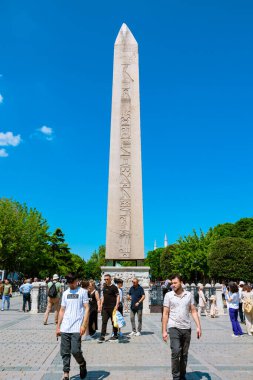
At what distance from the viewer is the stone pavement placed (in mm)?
6125

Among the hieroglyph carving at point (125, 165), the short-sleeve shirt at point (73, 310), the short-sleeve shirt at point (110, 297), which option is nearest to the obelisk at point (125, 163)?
the hieroglyph carving at point (125, 165)

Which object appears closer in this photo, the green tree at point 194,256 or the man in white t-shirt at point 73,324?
the man in white t-shirt at point 73,324

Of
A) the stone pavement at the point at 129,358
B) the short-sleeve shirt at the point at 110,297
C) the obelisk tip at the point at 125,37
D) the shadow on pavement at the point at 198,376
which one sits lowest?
the shadow on pavement at the point at 198,376

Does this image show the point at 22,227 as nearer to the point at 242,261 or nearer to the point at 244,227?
the point at 242,261

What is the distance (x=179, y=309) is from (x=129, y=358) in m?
2.53

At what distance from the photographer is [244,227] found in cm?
5697

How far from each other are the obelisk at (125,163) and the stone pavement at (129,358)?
739 cm

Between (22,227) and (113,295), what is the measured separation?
34712mm

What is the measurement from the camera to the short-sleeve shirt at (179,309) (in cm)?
550

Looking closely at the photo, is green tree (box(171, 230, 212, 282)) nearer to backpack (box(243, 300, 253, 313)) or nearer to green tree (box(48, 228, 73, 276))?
green tree (box(48, 228, 73, 276))

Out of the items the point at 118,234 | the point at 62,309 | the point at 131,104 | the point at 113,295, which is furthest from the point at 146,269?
the point at 62,309

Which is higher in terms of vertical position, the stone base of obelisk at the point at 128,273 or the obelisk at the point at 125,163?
the obelisk at the point at 125,163

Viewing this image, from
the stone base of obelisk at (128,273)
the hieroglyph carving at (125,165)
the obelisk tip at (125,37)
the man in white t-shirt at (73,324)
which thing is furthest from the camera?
the obelisk tip at (125,37)

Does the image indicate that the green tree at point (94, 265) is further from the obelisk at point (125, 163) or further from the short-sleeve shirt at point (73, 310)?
the short-sleeve shirt at point (73, 310)
